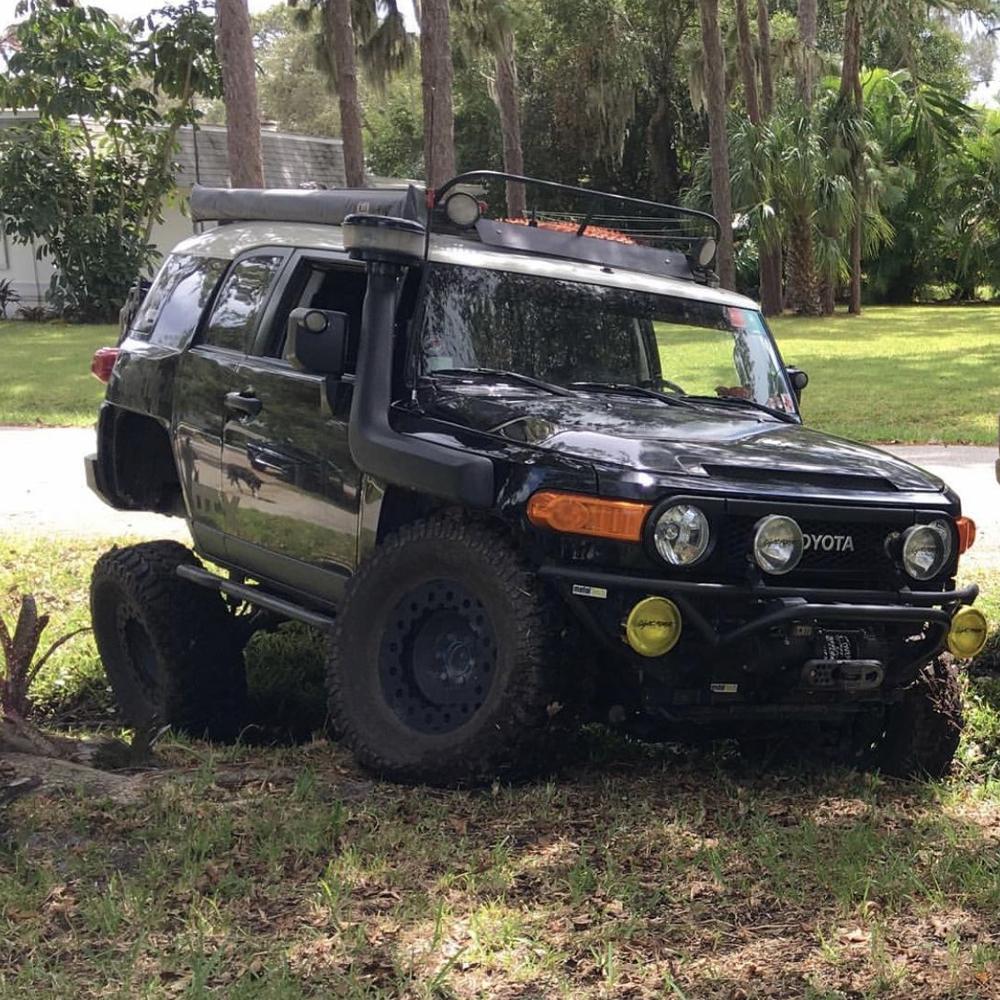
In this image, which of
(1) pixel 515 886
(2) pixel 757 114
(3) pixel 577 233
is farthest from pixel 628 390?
(2) pixel 757 114

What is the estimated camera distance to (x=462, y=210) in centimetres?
541

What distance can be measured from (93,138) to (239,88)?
1570 centimetres

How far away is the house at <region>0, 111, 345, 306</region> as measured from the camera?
3297 cm

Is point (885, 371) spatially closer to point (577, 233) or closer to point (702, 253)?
point (702, 253)

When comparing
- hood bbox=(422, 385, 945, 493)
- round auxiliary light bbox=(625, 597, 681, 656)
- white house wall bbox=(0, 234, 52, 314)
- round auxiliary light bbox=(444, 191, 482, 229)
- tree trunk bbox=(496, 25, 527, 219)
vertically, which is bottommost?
round auxiliary light bbox=(625, 597, 681, 656)

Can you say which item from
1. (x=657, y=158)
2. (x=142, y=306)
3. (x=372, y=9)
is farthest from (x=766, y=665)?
(x=657, y=158)

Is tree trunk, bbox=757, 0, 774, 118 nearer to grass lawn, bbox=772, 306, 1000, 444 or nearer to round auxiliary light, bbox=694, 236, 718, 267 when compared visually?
grass lawn, bbox=772, 306, 1000, 444

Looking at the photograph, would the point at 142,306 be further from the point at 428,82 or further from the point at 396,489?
the point at 428,82

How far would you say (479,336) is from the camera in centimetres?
511

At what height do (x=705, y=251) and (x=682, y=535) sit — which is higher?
(x=705, y=251)

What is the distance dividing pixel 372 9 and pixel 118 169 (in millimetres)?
7189

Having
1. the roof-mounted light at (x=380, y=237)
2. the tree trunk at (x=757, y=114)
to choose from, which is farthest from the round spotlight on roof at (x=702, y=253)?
the tree trunk at (x=757, y=114)

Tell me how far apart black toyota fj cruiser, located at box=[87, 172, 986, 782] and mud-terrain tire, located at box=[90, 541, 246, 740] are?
0.5 inches

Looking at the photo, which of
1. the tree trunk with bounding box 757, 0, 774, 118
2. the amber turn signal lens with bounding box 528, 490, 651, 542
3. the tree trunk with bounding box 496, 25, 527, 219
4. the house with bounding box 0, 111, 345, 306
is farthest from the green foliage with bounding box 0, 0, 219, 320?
the amber turn signal lens with bounding box 528, 490, 651, 542
